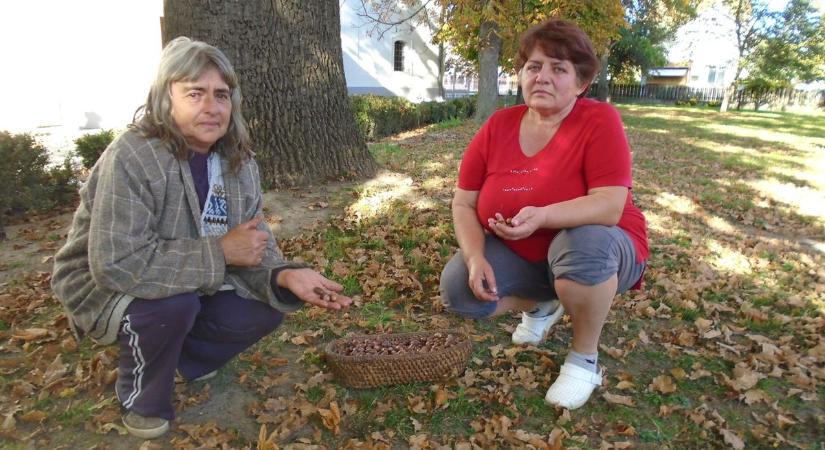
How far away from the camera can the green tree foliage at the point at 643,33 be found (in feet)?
88.3

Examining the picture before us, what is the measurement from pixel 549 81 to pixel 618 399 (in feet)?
4.95

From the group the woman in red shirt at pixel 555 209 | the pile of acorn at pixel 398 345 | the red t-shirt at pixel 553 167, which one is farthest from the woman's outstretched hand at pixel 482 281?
the pile of acorn at pixel 398 345

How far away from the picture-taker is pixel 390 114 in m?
14.2

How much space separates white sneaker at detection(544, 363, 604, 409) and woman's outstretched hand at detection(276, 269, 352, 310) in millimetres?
1059

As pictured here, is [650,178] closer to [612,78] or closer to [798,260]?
[798,260]

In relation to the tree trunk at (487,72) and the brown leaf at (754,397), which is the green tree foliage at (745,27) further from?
the brown leaf at (754,397)

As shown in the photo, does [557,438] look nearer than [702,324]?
Yes

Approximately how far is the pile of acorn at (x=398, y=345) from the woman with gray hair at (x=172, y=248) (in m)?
0.51

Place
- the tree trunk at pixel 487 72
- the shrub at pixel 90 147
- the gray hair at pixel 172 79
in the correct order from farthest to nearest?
the tree trunk at pixel 487 72 < the shrub at pixel 90 147 < the gray hair at pixel 172 79

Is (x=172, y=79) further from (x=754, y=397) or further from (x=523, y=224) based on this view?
(x=754, y=397)

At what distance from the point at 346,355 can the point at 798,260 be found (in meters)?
4.28

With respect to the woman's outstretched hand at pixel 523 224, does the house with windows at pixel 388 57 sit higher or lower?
higher

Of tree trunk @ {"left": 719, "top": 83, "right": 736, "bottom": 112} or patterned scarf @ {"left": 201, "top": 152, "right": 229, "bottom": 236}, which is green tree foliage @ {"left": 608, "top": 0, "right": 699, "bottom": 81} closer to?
tree trunk @ {"left": 719, "top": 83, "right": 736, "bottom": 112}

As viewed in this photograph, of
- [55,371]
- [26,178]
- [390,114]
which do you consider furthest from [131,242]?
[390,114]
